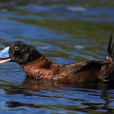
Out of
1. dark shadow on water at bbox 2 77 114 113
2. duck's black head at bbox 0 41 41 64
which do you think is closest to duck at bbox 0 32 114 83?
duck's black head at bbox 0 41 41 64

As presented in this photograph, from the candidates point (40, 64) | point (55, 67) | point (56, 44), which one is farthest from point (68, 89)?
point (56, 44)

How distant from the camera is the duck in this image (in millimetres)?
7359

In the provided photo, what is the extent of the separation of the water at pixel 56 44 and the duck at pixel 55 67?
17 cm

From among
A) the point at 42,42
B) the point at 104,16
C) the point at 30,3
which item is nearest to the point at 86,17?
the point at 104,16

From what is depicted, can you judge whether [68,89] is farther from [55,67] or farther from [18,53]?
[18,53]

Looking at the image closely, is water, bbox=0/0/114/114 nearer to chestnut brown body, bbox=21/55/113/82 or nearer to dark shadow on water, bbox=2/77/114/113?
dark shadow on water, bbox=2/77/114/113

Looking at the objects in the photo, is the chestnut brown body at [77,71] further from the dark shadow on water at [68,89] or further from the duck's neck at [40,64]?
the dark shadow on water at [68,89]

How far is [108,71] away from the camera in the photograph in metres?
7.45

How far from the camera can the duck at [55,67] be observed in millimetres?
7359

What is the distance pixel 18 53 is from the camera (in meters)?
7.54

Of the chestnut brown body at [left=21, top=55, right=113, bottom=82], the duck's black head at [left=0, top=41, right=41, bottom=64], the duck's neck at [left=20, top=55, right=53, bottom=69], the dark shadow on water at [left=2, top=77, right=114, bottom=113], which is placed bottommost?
the dark shadow on water at [left=2, top=77, right=114, bottom=113]

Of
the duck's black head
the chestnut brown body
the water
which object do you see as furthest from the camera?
the duck's black head

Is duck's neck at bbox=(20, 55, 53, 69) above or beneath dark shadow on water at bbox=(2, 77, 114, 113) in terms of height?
above

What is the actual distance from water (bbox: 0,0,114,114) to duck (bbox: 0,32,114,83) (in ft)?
0.57
